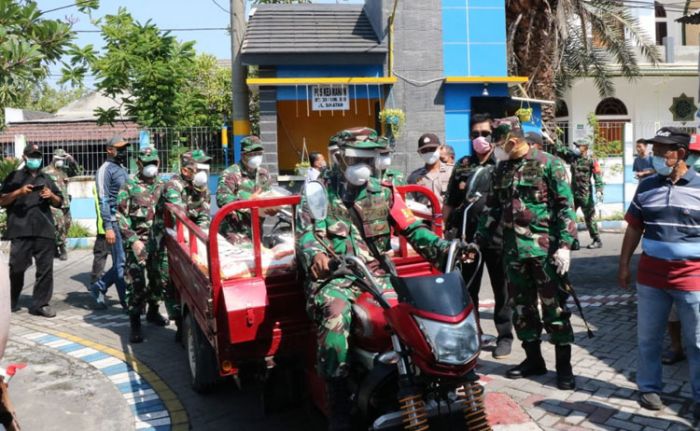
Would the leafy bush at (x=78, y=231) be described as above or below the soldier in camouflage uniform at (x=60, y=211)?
below

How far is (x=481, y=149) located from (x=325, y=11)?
1064 centimetres

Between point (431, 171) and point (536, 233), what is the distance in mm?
2322

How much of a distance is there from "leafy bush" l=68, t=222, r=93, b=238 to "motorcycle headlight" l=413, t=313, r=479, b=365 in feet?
40.3

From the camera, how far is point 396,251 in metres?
5.18

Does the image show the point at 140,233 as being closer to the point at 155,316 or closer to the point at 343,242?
the point at 155,316

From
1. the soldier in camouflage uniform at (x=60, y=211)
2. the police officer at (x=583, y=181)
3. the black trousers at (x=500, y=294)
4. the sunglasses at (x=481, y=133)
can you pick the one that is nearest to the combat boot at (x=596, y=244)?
the police officer at (x=583, y=181)

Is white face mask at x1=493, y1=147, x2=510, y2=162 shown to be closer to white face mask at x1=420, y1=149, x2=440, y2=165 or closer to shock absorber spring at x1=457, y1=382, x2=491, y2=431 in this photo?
white face mask at x1=420, y1=149, x2=440, y2=165

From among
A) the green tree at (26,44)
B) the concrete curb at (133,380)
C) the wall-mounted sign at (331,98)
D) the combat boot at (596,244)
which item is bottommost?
the concrete curb at (133,380)

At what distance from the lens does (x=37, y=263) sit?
8031mm

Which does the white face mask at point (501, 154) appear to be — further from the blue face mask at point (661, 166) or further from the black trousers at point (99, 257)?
the black trousers at point (99, 257)

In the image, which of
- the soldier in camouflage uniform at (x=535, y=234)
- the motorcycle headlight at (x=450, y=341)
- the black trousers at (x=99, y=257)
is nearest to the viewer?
the motorcycle headlight at (x=450, y=341)

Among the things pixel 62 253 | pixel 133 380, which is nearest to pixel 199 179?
pixel 133 380

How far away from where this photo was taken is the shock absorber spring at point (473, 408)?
3322mm

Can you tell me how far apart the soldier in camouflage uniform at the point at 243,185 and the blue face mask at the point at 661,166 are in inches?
145
